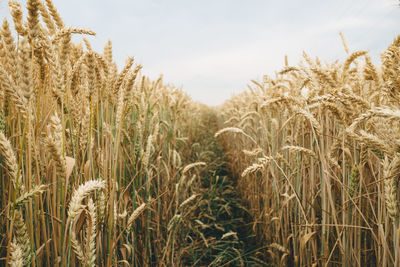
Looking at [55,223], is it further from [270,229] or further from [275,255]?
[270,229]

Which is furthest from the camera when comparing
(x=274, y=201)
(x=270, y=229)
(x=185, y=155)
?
(x=185, y=155)

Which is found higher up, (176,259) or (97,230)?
(97,230)

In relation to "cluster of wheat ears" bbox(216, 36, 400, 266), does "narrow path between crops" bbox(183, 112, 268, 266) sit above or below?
below

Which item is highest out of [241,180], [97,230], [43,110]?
[43,110]

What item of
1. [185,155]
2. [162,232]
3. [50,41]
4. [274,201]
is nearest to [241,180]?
[185,155]

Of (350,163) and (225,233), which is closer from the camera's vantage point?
(350,163)

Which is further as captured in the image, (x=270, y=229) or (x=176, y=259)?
(x=270, y=229)

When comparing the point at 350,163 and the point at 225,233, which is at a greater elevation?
the point at 350,163

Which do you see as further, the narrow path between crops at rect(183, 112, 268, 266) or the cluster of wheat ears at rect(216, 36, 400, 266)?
the narrow path between crops at rect(183, 112, 268, 266)

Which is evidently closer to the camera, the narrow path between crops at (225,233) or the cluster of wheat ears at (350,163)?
the cluster of wheat ears at (350,163)

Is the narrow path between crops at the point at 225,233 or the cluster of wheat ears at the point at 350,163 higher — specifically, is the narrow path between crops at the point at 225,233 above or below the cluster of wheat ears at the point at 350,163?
below

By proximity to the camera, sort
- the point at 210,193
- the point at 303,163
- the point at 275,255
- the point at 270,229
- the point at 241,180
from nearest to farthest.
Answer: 1. the point at 303,163
2. the point at 275,255
3. the point at 270,229
4. the point at 210,193
5. the point at 241,180

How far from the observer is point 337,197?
147cm

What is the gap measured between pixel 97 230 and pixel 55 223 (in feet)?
0.50
